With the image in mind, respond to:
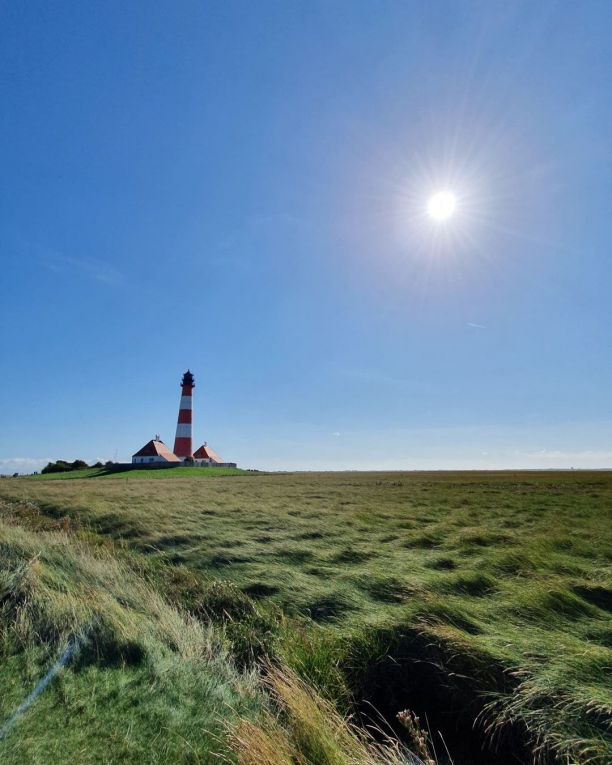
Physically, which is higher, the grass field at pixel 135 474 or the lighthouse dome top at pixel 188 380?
the lighthouse dome top at pixel 188 380

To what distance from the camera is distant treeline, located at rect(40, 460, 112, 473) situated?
75500mm

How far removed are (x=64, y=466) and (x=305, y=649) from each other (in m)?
86.7

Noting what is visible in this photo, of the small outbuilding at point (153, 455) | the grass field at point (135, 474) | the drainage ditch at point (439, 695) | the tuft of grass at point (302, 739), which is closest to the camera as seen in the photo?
the tuft of grass at point (302, 739)

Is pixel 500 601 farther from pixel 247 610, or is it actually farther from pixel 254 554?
pixel 254 554

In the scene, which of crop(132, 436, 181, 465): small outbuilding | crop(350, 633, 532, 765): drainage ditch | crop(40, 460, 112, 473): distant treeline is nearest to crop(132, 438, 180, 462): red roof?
crop(132, 436, 181, 465): small outbuilding

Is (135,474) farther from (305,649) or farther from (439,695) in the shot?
(439,695)

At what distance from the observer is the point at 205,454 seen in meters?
91.4

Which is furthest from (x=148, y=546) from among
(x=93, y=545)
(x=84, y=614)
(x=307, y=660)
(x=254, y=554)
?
(x=307, y=660)

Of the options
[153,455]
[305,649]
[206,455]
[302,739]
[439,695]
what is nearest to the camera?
[302,739]

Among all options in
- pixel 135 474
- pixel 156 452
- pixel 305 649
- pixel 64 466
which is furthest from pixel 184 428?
pixel 305 649

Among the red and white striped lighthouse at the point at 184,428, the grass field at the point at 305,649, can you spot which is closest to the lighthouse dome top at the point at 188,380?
the red and white striped lighthouse at the point at 184,428

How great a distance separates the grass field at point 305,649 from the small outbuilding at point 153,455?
68.4m

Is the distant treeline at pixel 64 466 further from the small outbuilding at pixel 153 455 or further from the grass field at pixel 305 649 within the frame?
the grass field at pixel 305 649

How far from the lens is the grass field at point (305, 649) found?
361 cm
